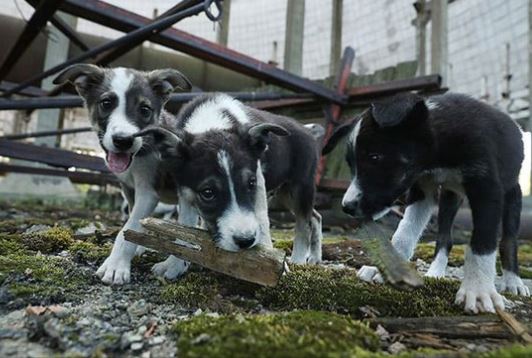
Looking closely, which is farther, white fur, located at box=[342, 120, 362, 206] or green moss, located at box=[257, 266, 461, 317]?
white fur, located at box=[342, 120, 362, 206]

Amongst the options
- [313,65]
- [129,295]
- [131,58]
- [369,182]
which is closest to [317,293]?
[369,182]

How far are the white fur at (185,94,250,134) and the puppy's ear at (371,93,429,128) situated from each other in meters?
1.06

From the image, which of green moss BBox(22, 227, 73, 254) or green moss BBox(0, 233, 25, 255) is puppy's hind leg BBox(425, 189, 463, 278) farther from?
green moss BBox(0, 233, 25, 255)

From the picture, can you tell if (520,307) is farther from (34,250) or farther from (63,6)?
(63,6)

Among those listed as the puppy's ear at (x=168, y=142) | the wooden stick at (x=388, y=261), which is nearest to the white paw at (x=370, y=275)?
the wooden stick at (x=388, y=261)

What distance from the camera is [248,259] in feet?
8.24

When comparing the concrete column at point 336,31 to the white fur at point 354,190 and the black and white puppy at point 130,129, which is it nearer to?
the black and white puppy at point 130,129

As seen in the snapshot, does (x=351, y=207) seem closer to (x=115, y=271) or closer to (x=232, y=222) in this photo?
(x=232, y=222)

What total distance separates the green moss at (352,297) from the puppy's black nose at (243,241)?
26 centimetres

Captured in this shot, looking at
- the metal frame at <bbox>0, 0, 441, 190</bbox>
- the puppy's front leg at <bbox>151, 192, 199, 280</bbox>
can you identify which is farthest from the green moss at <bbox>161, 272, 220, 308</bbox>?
the metal frame at <bbox>0, 0, 441, 190</bbox>

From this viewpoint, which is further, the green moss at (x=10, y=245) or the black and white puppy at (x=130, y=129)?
the green moss at (x=10, y=245)

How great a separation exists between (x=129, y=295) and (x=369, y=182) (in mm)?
1585

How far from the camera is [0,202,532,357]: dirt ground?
1.68 m

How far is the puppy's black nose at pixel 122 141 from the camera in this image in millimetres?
3069
